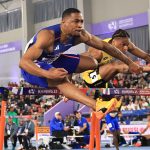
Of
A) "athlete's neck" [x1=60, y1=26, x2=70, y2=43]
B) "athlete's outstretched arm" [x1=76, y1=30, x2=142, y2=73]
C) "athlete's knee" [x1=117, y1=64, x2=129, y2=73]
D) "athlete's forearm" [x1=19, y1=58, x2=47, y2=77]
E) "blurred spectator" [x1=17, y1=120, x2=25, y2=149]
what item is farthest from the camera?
"blurred spectator" [x1=17, y1=120, x2=25, y2=149]

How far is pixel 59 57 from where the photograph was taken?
486 centimetres

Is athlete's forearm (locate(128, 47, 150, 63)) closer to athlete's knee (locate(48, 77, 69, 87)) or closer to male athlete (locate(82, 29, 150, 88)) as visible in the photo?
male athlete (locate(82, 29, 150, 88))

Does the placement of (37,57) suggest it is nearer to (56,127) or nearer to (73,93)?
(73,93)

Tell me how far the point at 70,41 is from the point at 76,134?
27.4 ft

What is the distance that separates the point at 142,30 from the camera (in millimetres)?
20391

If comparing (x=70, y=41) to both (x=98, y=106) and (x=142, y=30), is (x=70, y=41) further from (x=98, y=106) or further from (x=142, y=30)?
(x=142, y=30)

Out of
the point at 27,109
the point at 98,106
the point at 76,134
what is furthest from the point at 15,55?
the point at 98,106

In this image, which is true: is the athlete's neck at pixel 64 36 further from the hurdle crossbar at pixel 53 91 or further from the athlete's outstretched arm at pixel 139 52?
the athlete's outstretched arm at pixel 139 52

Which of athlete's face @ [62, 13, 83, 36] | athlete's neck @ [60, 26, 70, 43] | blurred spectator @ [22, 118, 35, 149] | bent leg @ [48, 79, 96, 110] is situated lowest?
blurred spectator @ [22, 118, 35, 149]

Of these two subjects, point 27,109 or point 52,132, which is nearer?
point 52,132

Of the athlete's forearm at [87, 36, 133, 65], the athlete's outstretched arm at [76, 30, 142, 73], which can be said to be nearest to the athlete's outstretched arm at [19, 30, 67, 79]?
the athlete's outstretched arm at [76, 30, 142, 73]

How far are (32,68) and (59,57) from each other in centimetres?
74

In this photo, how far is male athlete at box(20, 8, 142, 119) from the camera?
421cm

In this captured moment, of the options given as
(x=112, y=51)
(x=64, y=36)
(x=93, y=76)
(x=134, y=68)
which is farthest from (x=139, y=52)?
(x=64, y=36)
